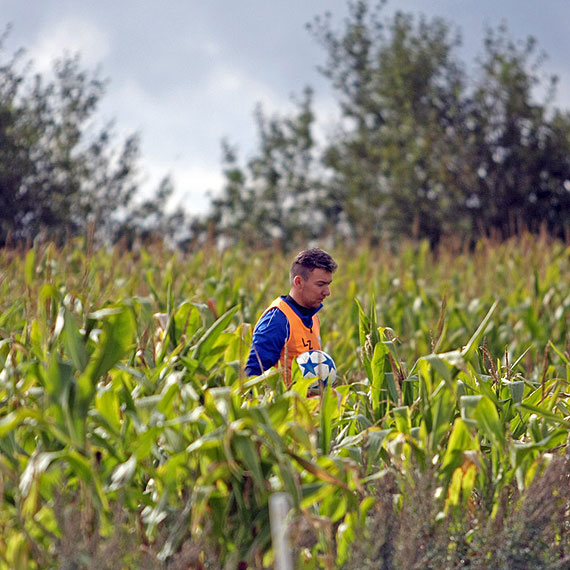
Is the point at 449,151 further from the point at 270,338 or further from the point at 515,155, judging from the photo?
the point at 270,338

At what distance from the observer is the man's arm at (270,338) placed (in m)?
3.24

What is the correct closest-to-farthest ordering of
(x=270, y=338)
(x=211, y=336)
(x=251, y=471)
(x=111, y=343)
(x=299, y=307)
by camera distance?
1. (x=251, y=471)
2. (x=111, y=343)
3. (x=211, y=336)
4. (x=270, y=338)
5. (x=299, y=307)

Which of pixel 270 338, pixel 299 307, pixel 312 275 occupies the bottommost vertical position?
pixel 270 338

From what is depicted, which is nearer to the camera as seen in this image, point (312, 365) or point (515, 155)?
point (312, 365)

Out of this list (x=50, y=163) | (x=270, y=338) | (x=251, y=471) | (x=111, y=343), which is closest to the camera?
(x=251, y=471)

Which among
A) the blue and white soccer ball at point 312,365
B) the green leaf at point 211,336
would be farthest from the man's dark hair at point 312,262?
the green leaf at point 211,336

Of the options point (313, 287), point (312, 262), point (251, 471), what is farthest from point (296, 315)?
point (251, 471)

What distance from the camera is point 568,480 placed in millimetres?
2363

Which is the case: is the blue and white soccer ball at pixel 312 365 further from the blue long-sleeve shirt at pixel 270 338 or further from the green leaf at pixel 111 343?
the green leaf at pixel 111 343

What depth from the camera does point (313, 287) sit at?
3311 millimetres

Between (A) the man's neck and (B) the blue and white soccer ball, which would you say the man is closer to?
(A) the man's neck

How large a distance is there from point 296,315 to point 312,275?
202 millimetres

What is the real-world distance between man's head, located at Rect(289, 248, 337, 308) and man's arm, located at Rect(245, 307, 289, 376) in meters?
0.15

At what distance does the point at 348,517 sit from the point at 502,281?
297 inches
